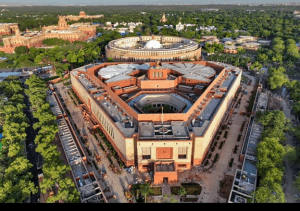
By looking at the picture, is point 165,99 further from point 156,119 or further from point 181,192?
point 181,192

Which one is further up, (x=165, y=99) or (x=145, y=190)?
(x=165, y=99)

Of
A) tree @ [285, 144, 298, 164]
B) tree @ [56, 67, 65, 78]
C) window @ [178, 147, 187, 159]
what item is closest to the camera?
tree @ [285, 144, 298, 164]

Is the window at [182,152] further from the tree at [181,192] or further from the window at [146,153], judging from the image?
the tree at [181,192]

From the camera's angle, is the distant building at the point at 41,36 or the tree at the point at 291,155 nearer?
the tree at the point at 291,155

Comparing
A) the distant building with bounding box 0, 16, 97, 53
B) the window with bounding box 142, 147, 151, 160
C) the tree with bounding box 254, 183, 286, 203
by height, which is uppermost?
the distant building with bounding box 0, 16, 97, 53

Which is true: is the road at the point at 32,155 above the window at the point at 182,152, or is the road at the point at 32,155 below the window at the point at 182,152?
below

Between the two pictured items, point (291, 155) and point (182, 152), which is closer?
point (291, 155)

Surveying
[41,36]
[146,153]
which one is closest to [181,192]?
[146,153]

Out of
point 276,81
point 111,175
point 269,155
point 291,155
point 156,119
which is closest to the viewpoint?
point 291,155

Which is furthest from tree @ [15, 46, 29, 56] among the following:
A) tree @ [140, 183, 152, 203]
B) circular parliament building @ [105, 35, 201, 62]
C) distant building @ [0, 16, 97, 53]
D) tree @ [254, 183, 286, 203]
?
tree @ [254, 183, 286, 203]

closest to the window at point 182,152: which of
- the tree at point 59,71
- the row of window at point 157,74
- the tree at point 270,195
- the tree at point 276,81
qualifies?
the tree at point 270,195

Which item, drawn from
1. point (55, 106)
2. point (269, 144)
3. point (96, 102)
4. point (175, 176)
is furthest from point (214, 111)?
point (55, 106)

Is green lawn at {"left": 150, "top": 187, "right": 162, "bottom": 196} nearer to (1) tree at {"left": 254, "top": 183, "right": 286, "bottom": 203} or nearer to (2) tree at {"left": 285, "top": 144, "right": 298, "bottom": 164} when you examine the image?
(1) tree at {"left": 254, "top": 183, "right": 286, "bottom": 203}
